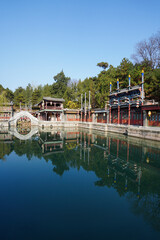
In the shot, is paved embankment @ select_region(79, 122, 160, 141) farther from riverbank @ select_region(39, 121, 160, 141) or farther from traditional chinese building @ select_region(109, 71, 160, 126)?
traditional chinese building @ select_region(109, 71, 160, 126)

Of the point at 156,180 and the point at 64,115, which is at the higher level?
the point at 64,115

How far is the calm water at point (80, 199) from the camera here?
494 centimetres

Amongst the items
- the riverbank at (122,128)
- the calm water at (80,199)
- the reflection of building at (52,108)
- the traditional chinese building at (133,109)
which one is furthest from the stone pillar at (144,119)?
the reflection of building at (52,108)

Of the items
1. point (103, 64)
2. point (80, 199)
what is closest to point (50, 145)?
point (80, 199)

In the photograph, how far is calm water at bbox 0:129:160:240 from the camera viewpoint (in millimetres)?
4938

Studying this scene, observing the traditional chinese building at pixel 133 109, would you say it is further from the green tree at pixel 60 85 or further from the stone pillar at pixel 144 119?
the green tree at pixel 60 85

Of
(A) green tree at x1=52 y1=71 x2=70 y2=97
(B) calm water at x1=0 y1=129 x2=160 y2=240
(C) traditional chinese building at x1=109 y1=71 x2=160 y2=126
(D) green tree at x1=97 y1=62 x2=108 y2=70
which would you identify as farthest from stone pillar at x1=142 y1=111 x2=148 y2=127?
(A) green tree at x1=52 y1=71 x2=70 y2=97

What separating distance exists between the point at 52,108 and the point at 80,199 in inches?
1584

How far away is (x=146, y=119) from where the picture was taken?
73.2 ft

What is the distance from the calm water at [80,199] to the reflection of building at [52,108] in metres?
33.0

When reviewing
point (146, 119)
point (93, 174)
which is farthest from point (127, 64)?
point (93, 174)

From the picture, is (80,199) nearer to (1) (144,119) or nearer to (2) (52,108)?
(1) (144,119)

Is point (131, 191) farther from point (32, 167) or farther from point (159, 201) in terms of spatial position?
point (32, 167)

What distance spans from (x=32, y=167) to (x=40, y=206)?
5.58 metres
